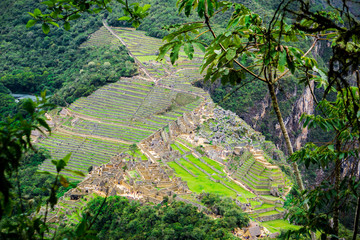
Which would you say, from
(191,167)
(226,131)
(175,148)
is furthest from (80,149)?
(226,131)

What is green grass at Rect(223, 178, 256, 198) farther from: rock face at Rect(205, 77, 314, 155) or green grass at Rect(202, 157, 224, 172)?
rock face at Rect(205, 77, 314, 155)

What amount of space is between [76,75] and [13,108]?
7.32 m

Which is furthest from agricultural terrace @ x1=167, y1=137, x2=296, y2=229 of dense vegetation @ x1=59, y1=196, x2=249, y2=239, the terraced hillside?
the terraced hillside

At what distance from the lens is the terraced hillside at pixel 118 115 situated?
22.9 metres

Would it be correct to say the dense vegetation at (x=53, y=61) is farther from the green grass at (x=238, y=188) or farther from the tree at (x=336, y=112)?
the tree at (x=336, y=112)

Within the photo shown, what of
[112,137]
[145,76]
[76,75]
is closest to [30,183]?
[112,137]

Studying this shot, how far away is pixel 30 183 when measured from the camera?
1925cm

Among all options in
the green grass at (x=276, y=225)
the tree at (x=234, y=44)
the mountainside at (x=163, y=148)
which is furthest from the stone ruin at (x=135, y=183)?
the tree at (x=234, y=44)

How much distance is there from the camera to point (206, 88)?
36094 mm

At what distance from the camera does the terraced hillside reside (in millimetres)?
22906

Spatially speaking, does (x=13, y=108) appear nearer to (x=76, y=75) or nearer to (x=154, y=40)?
(x=76, y=75)

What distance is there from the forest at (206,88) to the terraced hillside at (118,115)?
1496 millimetres

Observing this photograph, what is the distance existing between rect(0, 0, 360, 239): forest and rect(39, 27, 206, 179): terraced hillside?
1496 mm

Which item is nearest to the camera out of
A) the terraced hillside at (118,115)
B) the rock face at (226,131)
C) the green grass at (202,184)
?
the green grass at (202,184)
